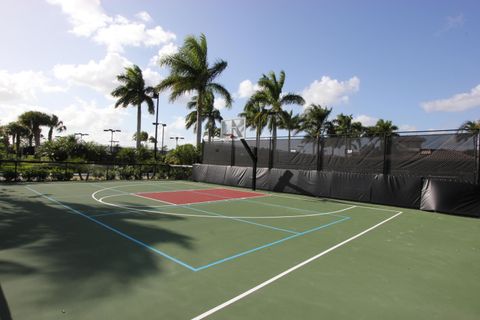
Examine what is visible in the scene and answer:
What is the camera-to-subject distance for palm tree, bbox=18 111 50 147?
5738cm

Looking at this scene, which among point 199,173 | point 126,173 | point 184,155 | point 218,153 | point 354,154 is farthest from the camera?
point 184,155

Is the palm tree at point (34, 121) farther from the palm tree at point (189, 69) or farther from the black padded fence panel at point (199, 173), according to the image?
the black padded fence panel at point (199, 173)

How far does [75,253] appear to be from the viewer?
4594mm

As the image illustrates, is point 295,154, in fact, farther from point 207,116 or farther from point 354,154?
point 207,116

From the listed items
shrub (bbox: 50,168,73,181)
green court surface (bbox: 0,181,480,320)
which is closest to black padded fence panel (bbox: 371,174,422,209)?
green court surface (bbox: 0,181,480,320)

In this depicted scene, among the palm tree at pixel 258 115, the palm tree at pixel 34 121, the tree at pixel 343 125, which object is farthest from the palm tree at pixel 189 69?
the palm tree at pixel 34 121

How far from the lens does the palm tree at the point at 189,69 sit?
2142cm

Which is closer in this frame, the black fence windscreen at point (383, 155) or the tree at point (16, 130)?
the black fence windscreen at point (383, 155)

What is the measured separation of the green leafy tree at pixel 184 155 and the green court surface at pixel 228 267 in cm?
1549

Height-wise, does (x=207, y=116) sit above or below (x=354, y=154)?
above

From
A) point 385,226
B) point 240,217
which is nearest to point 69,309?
point 240,217

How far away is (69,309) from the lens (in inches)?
115

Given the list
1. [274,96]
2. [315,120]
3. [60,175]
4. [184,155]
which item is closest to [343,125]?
[315,120]

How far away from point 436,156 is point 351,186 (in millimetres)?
3375
